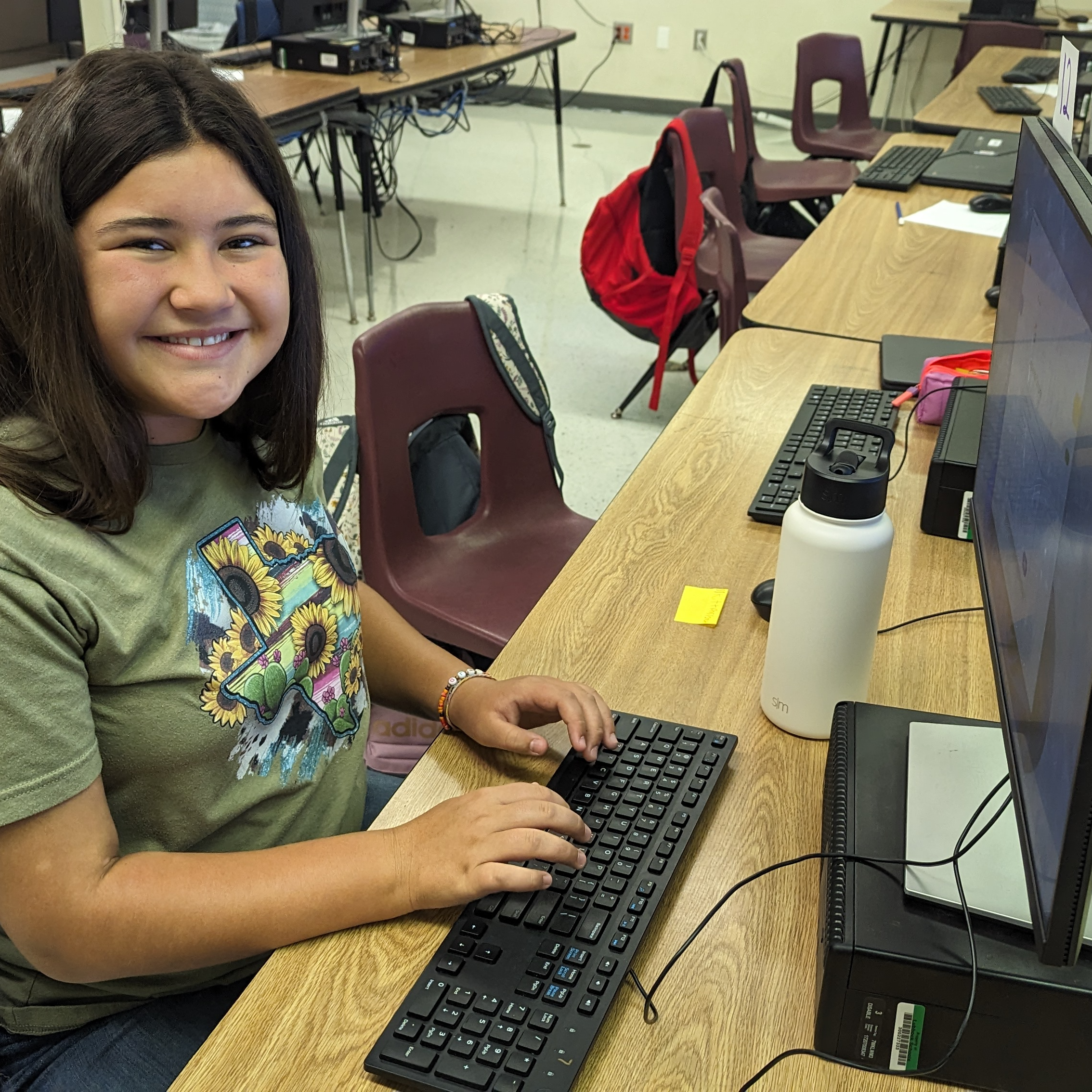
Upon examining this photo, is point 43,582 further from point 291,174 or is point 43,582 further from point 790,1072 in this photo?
point 790,1072

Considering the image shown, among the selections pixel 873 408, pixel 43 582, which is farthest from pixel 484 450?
pixel 43 582

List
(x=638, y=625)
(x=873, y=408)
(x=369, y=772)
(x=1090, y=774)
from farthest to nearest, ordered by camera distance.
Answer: (x=873, y=408), (x=369, y=772), (x=638, y=625), (x=1090, y=774)

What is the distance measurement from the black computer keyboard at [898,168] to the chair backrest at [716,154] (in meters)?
0.39

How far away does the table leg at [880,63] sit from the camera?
660 cm

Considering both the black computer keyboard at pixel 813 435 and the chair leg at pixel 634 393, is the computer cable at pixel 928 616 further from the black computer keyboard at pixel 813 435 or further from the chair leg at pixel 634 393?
the chair leg at pixel 634 393

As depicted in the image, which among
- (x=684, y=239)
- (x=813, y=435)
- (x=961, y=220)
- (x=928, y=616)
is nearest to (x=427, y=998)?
(x=928, y=616)

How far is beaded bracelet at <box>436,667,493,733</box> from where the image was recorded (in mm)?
1114

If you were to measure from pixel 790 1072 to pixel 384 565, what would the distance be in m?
1.10

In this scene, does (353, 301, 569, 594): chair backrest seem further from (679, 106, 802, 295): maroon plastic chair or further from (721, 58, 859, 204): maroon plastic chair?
(721, 58, 859, 204): maroon plastic chair

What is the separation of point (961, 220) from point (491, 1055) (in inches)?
94.9

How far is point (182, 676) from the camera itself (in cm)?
93

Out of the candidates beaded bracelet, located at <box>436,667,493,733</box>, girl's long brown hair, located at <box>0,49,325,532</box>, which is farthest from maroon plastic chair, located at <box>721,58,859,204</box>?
girl's long brown hair, located at <box>0,49,325,532</box>

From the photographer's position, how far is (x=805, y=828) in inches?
37.1

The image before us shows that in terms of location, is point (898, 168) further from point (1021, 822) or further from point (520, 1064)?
point (520, 1064)
